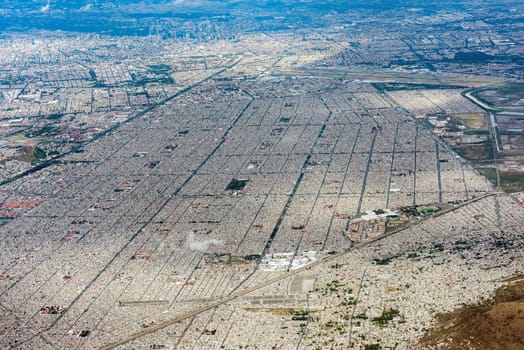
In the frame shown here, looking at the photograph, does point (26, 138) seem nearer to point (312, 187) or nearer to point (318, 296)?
point (312, 187)

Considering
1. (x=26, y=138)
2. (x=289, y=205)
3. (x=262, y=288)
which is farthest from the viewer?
(x=26, y=138)

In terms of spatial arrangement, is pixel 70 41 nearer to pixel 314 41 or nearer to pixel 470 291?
pixel 314 41

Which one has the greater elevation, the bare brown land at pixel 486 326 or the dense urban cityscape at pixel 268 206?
the bare brown land at pixel 486 326

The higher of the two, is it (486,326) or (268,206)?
(486,326)

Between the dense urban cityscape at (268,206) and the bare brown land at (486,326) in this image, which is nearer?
the bare brown land at (486,326)

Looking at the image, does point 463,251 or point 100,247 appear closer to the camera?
point 463,251

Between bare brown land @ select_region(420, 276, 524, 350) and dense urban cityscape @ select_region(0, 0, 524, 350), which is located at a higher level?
bare brown land @ select_region(420, 276, 524, 350)

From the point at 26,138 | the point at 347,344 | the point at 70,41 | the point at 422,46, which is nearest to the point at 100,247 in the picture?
the point at 347,344

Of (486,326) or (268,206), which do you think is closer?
(486,326)

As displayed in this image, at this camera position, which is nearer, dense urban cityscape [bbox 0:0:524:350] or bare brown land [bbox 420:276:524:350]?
bare brown land [bbox 420:276:524:350]

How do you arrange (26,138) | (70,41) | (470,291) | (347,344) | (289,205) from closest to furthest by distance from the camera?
(347,344), (470,291), (289,205), (26,138), (70,41)
